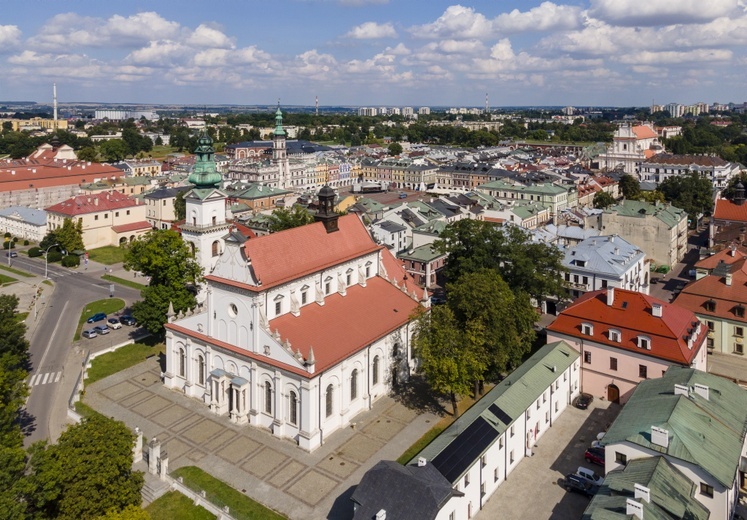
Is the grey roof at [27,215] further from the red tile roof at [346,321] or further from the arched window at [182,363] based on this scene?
the red tile roof at [346,321]

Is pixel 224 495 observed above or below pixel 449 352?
below

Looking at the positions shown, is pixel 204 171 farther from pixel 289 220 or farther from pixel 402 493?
pixel 402 493

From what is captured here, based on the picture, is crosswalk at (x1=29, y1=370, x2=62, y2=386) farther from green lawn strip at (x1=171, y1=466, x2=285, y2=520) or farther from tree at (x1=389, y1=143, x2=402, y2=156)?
tree at (x1=389, y1=143, x2=402, y2=156)

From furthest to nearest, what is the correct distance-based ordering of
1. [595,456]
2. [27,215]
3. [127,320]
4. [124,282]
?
[27,215]
[124,282]
[127,320]
[595,456]

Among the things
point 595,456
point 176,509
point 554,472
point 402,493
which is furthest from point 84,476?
point 595,456

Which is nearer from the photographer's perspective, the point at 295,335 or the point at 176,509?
the point at 176,509

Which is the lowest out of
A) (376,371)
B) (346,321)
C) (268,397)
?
(268,397)

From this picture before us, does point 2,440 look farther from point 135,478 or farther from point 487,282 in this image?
point 487,282

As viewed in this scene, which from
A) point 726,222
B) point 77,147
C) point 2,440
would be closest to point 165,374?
point 2,440
